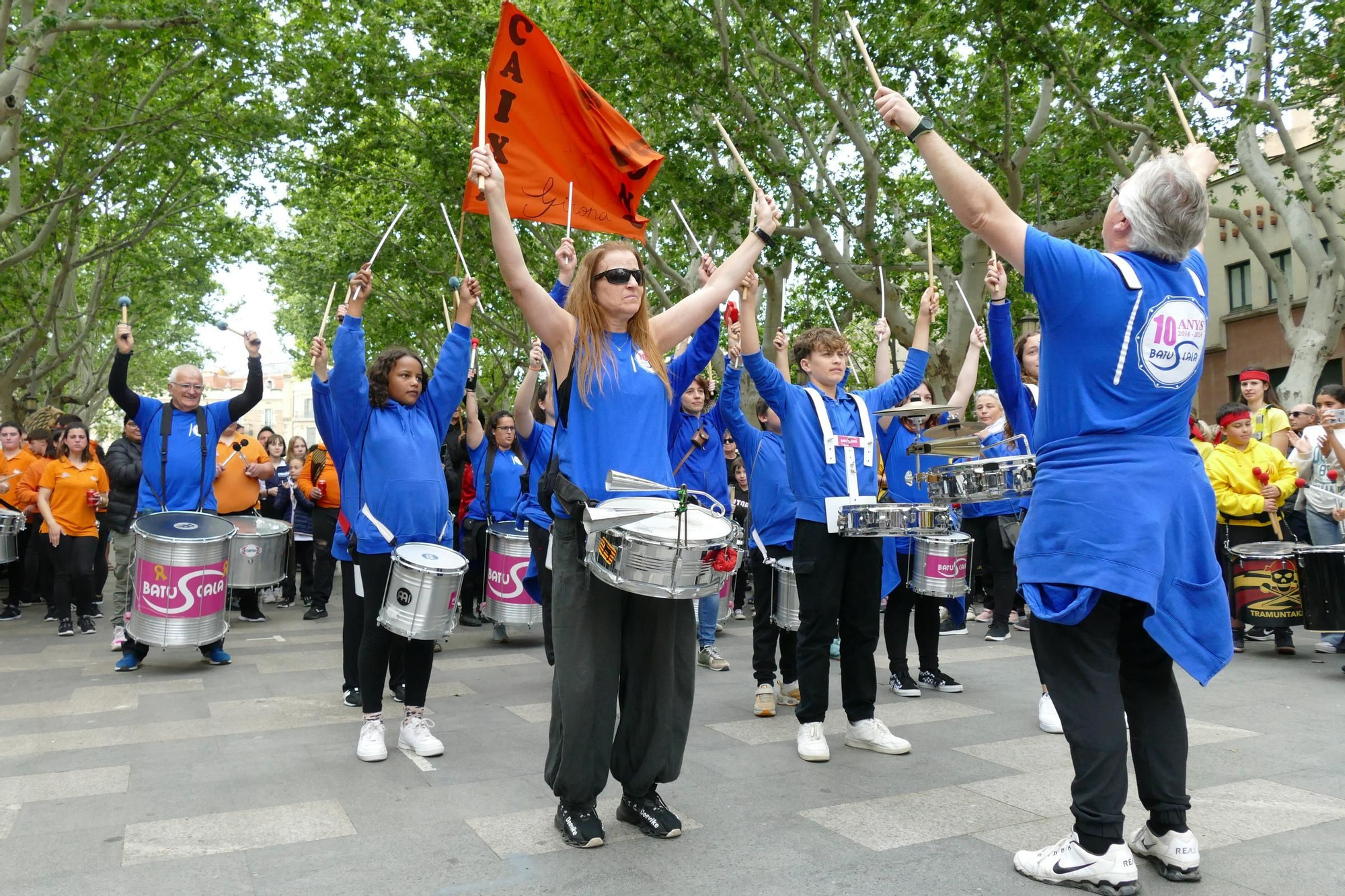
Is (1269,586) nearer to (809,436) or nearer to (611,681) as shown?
(809,436)

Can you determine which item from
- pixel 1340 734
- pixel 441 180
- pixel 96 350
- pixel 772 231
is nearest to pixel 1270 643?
pixel 1340 734

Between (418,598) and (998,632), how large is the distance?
235 inches

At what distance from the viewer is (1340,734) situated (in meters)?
5.69

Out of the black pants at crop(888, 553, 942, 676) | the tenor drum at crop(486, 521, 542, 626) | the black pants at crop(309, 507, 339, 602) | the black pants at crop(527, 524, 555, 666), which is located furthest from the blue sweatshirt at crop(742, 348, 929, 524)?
the black pants at crop(309, 507, 339, 602)

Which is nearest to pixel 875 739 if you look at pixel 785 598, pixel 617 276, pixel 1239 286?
pixel 785 598

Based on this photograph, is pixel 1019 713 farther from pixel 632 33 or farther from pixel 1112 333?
pixel 632 33

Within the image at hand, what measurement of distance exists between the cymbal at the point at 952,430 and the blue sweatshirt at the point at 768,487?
1.71 metres

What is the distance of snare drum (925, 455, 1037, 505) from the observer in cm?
391

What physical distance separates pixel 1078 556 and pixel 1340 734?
3.40 m

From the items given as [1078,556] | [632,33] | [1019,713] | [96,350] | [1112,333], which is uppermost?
[632,33]

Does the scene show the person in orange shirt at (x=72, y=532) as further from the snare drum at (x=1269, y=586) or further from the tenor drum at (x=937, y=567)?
the snare drum at (x=1269, y=586)

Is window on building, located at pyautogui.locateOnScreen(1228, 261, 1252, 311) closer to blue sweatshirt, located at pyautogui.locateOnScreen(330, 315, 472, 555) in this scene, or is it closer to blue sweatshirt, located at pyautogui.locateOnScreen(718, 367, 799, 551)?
blue sweatshirt, located at pyautogui.locateOnScreen(718, 367, 799, 551)

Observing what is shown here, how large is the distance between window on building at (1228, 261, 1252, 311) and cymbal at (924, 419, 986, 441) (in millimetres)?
27372

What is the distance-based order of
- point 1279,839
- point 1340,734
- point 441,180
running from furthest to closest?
point 441,180
point 1340,734
point 1279,839
